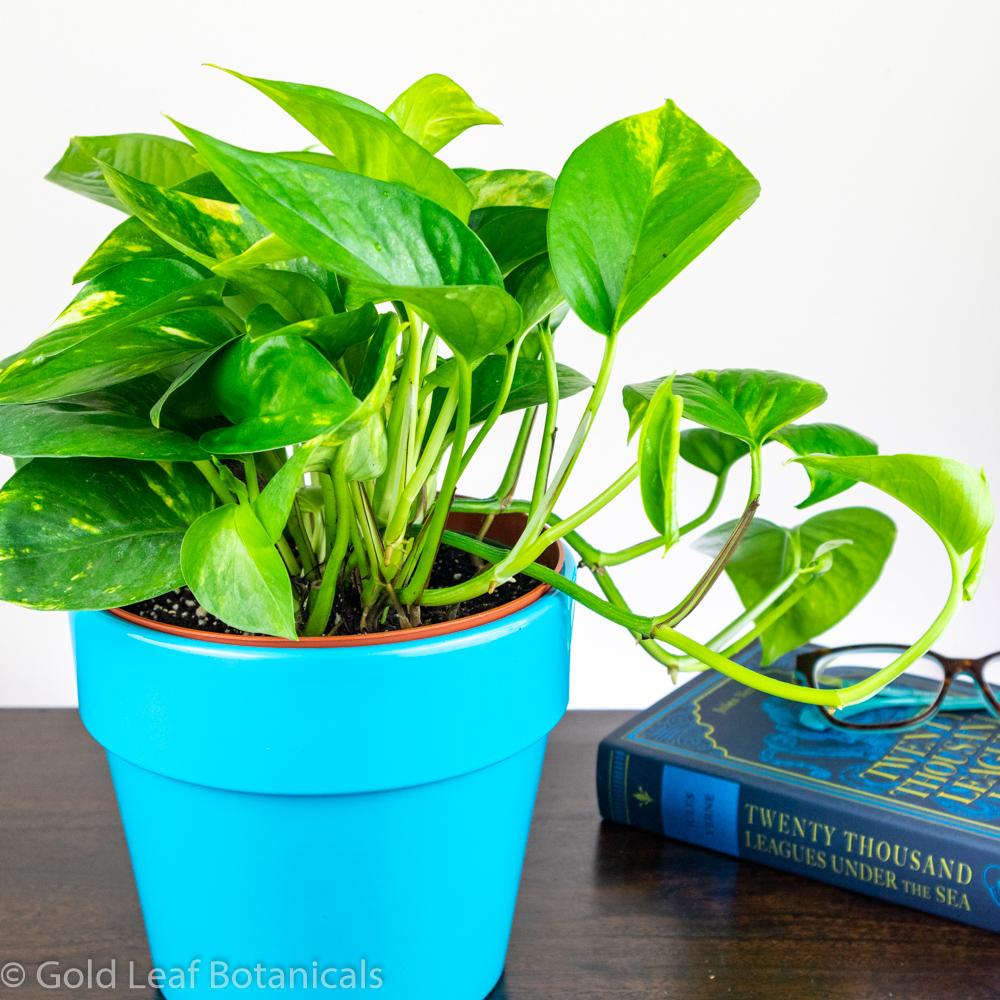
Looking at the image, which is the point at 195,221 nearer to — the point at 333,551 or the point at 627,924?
the point at 333,551

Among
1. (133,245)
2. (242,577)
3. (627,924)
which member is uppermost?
(133,245)

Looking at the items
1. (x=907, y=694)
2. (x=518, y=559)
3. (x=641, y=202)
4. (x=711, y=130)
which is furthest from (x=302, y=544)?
(x=711, y=130)

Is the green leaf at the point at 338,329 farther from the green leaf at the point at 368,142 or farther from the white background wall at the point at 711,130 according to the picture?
the white background wall at the point at 711,130

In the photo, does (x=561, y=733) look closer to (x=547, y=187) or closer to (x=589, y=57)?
(x=547, y=187)

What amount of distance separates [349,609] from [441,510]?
7 centimetres

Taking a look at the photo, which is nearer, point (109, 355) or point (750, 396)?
point (109, 355)

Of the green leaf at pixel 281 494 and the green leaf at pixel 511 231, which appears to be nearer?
the green leaf at pixel 281 494

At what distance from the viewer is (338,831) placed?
476 millimetres

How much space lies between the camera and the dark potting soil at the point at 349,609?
0.51 m

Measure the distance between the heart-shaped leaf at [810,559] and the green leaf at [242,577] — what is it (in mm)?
375

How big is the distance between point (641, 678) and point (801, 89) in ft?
1.99

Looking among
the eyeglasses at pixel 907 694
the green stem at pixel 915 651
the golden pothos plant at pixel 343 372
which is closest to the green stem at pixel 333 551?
the golden pothos plant at pixel 343 372

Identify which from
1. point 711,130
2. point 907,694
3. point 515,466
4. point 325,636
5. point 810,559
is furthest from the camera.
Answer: point 711,130

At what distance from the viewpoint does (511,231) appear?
0.47m
